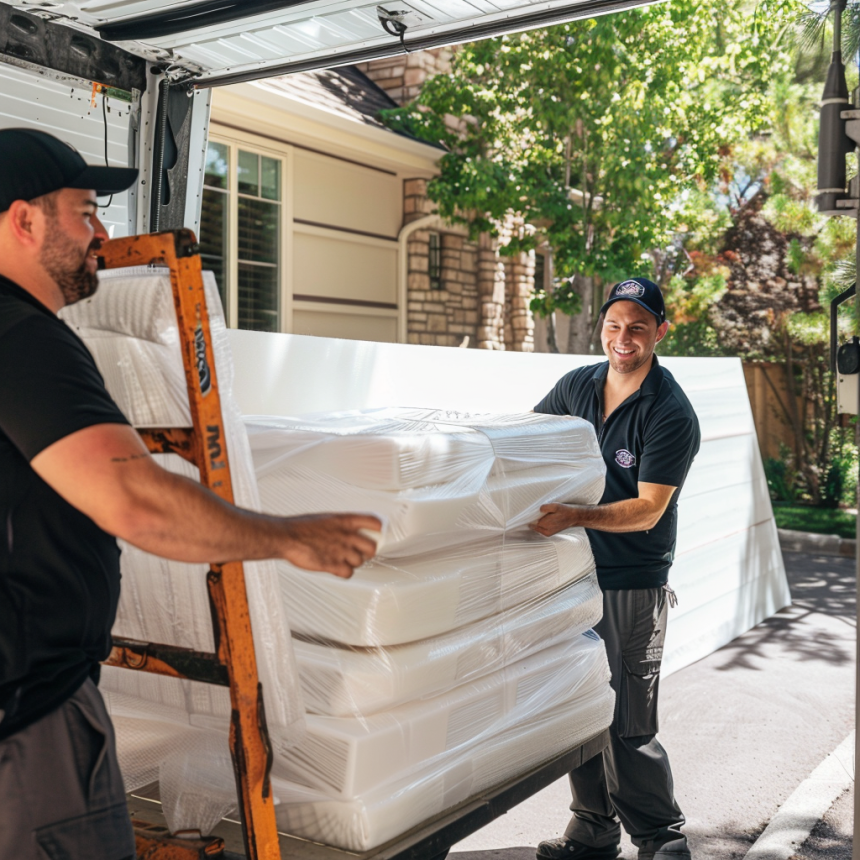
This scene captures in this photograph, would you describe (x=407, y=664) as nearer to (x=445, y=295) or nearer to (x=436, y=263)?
(x=445, y=295)

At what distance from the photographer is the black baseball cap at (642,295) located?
3.80 metres

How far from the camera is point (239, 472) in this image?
1.97 metres

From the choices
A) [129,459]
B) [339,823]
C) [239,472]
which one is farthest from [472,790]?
[129,459]

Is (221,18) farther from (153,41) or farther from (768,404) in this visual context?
(768,404)

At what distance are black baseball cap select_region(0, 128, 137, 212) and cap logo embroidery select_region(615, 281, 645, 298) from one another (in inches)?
96.1

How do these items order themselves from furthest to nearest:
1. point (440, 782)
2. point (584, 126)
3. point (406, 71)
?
1. point (406, 71)
2. point (584, 126)
3. point (440, 782)

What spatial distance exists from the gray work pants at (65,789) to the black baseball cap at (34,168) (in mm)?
905

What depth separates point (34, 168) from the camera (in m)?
1.75

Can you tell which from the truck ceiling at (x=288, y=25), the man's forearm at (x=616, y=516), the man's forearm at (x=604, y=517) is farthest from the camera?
the truck ceiling at (x=288, y=25)

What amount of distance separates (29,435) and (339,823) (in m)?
1.15

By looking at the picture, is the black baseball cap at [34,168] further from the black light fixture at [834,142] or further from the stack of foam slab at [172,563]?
the black light fixture at [834,142]

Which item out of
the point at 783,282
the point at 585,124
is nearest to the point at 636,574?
the point at 585,124

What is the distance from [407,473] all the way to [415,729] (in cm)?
62

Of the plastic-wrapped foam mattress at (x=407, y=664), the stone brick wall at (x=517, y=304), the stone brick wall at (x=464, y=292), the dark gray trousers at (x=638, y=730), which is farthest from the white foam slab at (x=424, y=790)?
the stone brick wall at (x=517, y=304)
